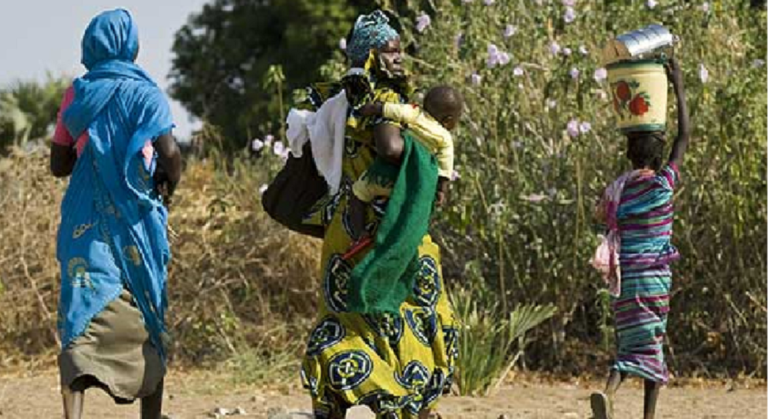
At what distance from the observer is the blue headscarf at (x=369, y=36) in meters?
5.82

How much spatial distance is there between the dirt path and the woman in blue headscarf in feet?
5.31

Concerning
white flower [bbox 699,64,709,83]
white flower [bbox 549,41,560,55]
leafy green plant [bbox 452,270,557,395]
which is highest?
white flower [bbox 549,41,560,55]

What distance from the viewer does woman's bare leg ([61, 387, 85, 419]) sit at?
6.18 meters

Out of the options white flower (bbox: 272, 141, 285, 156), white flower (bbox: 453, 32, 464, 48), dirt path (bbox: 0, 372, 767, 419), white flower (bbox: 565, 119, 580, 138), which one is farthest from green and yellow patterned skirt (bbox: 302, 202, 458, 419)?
white flower (bbox: 453, 32, 464, 48)

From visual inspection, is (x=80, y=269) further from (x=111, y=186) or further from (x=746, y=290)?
(x=746, y=290)

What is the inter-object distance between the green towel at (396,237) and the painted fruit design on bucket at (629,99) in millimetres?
1682

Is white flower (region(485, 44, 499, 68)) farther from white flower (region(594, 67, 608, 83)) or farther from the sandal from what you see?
the sandal

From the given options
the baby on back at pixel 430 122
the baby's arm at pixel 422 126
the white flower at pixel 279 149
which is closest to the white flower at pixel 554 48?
the white flower at pixel 279 149

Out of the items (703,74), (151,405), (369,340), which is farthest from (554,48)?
(369,340)

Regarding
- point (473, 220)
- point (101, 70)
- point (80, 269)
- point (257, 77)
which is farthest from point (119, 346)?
point (257, 77)

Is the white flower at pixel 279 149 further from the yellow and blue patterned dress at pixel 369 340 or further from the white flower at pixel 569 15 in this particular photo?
the yellow and blue patterned dress at pixel 369 340

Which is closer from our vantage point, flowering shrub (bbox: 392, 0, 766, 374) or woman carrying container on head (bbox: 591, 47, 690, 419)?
woman carrying container on head (bbox: 591, 47, 690, 419)

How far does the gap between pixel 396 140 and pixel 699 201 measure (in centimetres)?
428

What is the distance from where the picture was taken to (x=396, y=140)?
18.6ft
